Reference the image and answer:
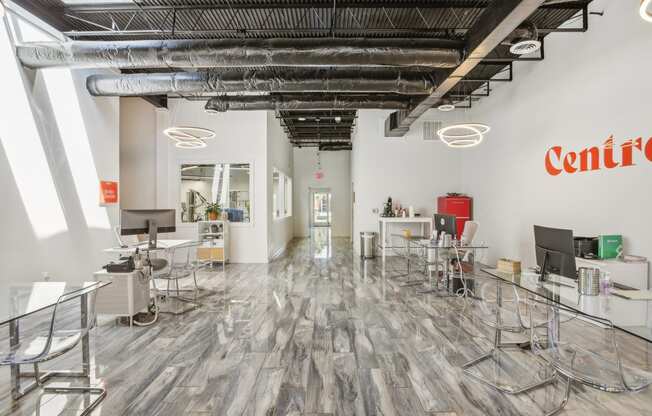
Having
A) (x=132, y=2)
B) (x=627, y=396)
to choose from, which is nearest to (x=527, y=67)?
(x=627, y=396)

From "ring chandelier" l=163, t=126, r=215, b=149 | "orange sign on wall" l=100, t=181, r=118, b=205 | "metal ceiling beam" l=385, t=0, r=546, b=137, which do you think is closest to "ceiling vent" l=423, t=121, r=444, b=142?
"metal ceiling beam" l=385, t=0, r=546, b=137

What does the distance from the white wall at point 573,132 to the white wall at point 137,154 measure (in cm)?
780

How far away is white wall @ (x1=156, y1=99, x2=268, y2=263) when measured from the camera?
23.9 ft

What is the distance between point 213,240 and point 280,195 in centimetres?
373

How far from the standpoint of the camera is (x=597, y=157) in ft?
13.8

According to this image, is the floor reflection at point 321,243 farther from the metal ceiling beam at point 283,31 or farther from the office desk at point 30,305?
the office desk at point 30,305

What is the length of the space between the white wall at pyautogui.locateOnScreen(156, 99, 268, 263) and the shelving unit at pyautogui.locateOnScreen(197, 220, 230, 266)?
334 mm

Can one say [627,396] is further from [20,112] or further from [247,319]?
[20,112]

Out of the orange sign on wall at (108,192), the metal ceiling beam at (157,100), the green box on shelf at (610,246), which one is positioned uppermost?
the metal ceiling beam at (157,100)

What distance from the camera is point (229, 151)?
7332 mm

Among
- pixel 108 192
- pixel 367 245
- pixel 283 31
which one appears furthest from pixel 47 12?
pixel 367 245

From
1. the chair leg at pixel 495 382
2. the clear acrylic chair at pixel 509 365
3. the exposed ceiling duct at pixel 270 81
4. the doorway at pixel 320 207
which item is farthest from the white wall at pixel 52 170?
the doorway at pixel 320 207

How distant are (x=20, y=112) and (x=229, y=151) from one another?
3729mm

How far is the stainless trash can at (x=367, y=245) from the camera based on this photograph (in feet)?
26.4
